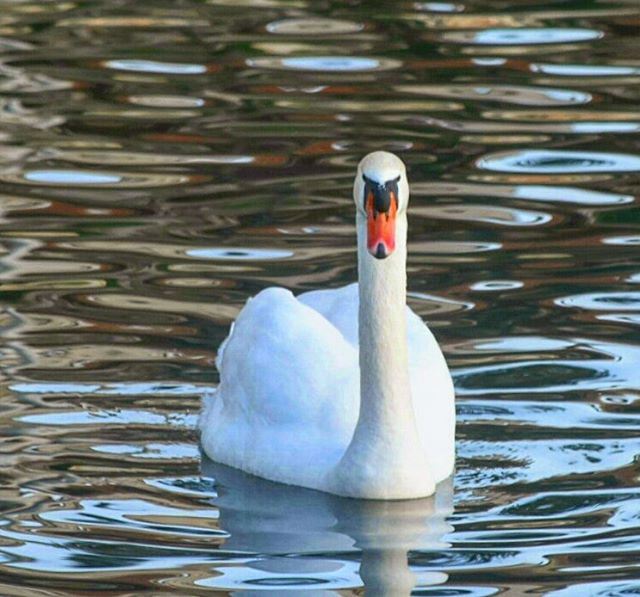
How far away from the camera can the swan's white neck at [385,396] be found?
8.71m

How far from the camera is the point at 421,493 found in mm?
8820

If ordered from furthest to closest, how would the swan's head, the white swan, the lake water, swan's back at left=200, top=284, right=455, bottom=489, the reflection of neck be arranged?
1. swan's back at left=200, top=284, right=455, bottom=489
2. the white swan
3. the swan's head
4. the lake water
5. the reflection of neck

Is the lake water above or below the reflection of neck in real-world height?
below

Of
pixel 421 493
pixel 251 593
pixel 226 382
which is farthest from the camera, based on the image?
pixel 226 382

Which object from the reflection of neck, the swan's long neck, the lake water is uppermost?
the swan's long neck

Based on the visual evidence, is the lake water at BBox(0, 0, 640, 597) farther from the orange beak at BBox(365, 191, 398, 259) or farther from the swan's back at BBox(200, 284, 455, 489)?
the orange beak at BBox(365, 191, 398, 259)

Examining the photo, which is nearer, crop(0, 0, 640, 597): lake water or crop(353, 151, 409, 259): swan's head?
crop(0, 0, 640, 597): lake water

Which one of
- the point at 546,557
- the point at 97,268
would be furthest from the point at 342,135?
the point at 546,557

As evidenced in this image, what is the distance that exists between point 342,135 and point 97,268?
3.72 m

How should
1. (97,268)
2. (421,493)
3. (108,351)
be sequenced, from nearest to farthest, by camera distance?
(421,493) < (108,351) < (97,268)

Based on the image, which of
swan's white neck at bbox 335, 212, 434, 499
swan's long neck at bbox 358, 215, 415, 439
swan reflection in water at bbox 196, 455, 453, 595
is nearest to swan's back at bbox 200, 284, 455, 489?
swan reflection in water at bbox 196, 455, 453, 595

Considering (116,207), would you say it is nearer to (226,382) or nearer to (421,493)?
(226,382)

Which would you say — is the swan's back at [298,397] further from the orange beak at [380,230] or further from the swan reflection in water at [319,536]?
the orange beak at [380,230]

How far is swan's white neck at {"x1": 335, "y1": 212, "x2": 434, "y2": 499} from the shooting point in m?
8.71
